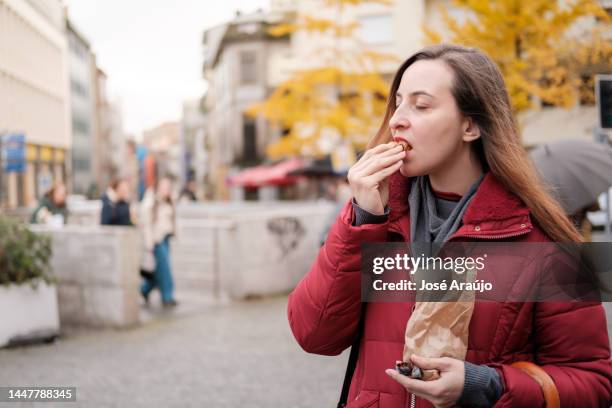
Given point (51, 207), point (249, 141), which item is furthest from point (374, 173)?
point (249, 141)

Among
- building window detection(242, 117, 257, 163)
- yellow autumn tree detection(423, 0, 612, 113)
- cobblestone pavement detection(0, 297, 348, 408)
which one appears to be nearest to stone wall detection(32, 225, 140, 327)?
cobblestone pavement detection(0, 297, 348, 408)

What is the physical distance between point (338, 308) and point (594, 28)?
7594 mm

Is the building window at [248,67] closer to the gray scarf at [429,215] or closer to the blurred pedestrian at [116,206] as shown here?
the blurred pedestrian at [116,206]

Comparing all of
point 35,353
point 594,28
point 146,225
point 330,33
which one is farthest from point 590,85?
point 330,33

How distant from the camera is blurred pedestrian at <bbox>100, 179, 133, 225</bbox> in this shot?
29.5 ft

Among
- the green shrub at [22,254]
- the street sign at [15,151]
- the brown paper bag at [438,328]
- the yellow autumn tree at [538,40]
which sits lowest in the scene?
the green shrub at [22,254]

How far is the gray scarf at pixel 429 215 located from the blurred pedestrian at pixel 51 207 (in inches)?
349

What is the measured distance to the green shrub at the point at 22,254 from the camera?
21.4 feet

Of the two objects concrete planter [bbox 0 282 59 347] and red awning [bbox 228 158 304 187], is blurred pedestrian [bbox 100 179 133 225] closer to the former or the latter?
concrete planter [bbox 0 282 59 347]

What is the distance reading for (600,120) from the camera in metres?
6.25

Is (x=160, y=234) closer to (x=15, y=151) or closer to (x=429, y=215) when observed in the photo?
(x=15, y=151)

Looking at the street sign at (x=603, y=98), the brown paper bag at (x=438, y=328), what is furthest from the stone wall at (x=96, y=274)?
the brown paper bag at (x=438, y=328)

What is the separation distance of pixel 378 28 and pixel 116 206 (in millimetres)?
19053

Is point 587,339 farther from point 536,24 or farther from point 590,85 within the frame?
point 536,24
